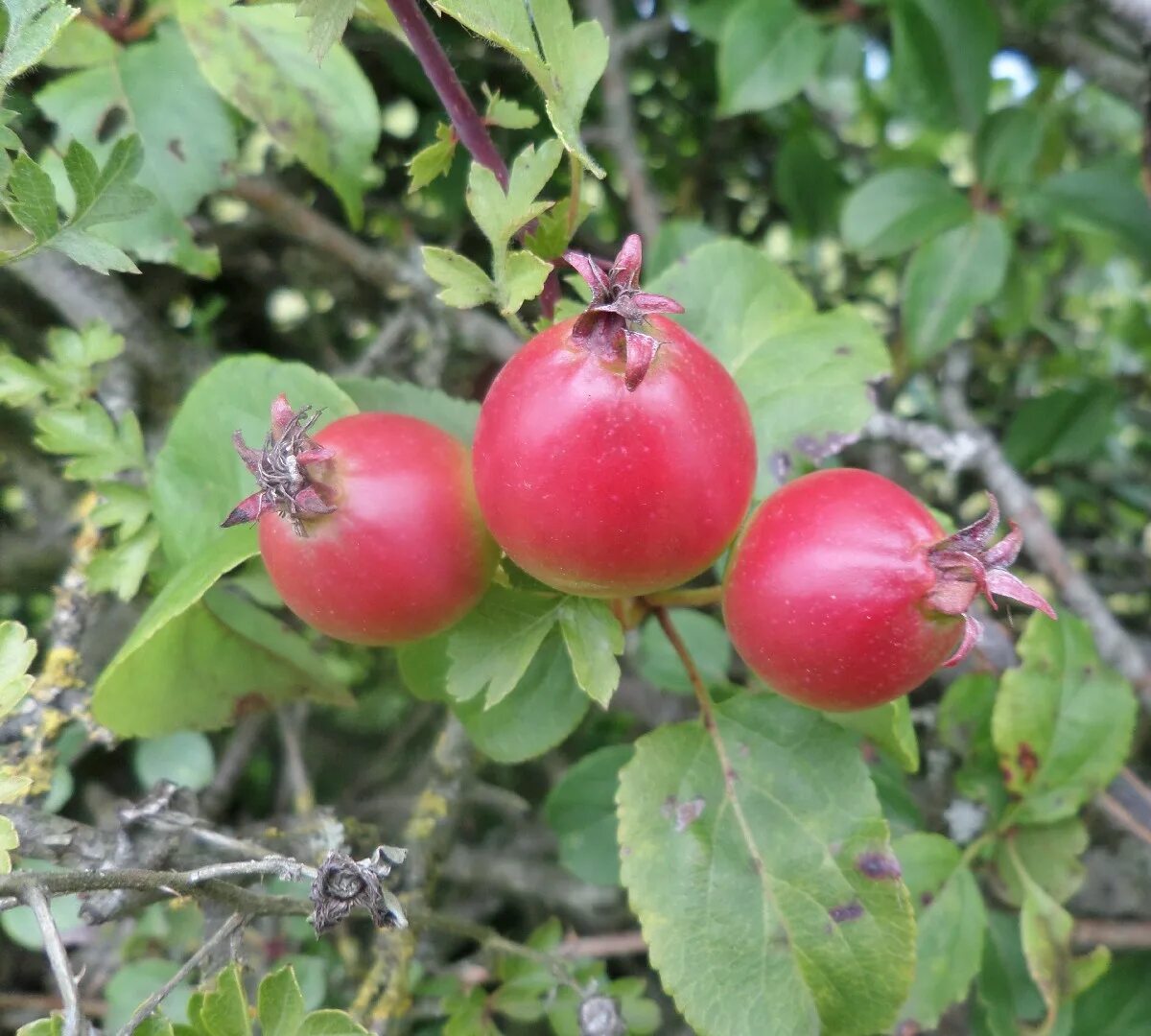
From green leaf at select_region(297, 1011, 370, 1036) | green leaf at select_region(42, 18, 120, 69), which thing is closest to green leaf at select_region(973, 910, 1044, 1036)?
green leaf at select_region(297, 1011, 370, 1036)

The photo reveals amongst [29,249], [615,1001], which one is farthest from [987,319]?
[29,249]

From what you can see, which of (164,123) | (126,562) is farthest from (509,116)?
(126,562)

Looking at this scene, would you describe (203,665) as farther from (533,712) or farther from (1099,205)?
(1099,205)

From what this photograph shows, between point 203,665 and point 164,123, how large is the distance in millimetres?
712

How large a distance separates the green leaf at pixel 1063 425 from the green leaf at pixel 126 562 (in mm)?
1659

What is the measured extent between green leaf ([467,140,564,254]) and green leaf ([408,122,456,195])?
3.0 inches

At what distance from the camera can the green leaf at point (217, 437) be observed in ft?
3.57

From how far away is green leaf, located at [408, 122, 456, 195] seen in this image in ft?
2.83

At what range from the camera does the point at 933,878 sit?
1275mm

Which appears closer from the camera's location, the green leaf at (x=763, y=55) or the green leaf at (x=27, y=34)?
the green leaf at (x=27, y=34)

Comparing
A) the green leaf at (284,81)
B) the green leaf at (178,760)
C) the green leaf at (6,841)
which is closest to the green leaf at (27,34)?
the green leaf at (284,81)

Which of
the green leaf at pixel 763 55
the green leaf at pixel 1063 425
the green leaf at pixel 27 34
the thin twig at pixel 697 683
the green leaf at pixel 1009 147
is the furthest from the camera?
the green leaf at pixel 1063 425

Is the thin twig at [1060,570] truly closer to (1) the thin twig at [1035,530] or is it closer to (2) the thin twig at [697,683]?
(1) the thin twig at [1035,530]

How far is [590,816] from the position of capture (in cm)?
145
